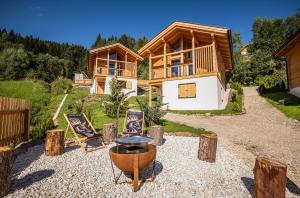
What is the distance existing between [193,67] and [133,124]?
8.88m

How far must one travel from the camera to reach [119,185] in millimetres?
3643

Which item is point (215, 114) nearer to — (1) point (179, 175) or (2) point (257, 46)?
(1) point (179, 175)

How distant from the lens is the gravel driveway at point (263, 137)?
5230 mm

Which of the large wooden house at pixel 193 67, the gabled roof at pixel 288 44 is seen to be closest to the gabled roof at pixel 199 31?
the large wooden house at pixel 193 67

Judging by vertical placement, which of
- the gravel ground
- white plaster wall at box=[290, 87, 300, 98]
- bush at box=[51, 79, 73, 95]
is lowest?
the gravel ground

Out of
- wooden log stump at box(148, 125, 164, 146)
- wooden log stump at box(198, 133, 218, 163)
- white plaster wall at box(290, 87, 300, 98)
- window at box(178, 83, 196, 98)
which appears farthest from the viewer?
white plaster wall at box(290, 87, 300, 98)

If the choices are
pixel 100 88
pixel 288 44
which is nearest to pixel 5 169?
pixel 288 44

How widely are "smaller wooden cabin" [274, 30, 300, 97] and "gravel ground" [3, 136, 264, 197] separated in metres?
12.9

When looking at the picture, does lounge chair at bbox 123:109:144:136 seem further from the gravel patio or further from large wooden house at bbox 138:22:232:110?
large wooden house at bbox 138:22:232:110

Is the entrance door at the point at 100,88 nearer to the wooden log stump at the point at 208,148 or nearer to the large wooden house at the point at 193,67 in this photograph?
the large wooden house at the point at 193,67

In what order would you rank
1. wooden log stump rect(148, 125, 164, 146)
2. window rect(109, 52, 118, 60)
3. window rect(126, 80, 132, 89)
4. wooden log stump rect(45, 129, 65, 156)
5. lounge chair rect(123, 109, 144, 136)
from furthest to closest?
window rect(109, 52, 118, 60) < window rect(126, 80, 132, 89) < lounge chair rect(123, 109, 144, 136) < wooden log stump rect(148, 125, 164, 146) < wooden log stump rect(45, 129, 65, 156)

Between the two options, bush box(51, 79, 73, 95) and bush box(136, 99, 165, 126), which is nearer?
bush box(136, 99, 165, 126)

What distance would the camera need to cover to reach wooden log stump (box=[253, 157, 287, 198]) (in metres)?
2.87

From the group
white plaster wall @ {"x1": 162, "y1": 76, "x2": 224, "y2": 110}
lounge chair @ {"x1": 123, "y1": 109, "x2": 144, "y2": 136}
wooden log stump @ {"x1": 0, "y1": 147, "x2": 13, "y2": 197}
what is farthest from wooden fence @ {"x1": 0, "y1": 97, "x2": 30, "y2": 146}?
white plaster wall @ {"x1": 162, "y1": 76, "x2": 224, "y2": 110}
